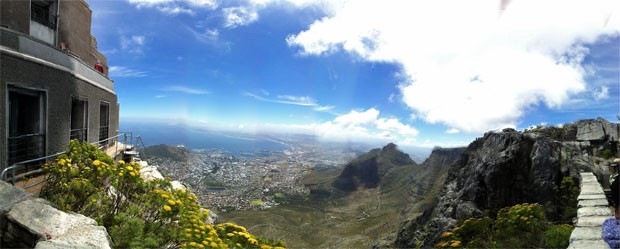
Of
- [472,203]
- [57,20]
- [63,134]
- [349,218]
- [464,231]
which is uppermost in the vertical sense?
[57,20]

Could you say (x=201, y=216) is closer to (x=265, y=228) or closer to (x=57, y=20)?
(x=57, y=20)

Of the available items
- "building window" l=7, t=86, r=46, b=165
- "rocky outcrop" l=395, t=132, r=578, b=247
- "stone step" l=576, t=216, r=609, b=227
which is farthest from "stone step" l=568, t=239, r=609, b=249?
"building window" l=7, t=86, r=46, b=165

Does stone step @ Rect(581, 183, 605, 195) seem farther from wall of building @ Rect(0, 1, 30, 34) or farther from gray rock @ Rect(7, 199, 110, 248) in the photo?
wall of building @ Rect(0, 1, 30, 34)

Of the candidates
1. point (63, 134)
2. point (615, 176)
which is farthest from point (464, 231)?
point (63, 134)

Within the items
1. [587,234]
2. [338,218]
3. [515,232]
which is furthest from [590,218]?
[338,218]

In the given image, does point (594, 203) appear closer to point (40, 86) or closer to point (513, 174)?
point (40, 86)

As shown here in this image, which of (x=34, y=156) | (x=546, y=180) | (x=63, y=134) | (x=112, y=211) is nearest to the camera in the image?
(x=112, y=211)
